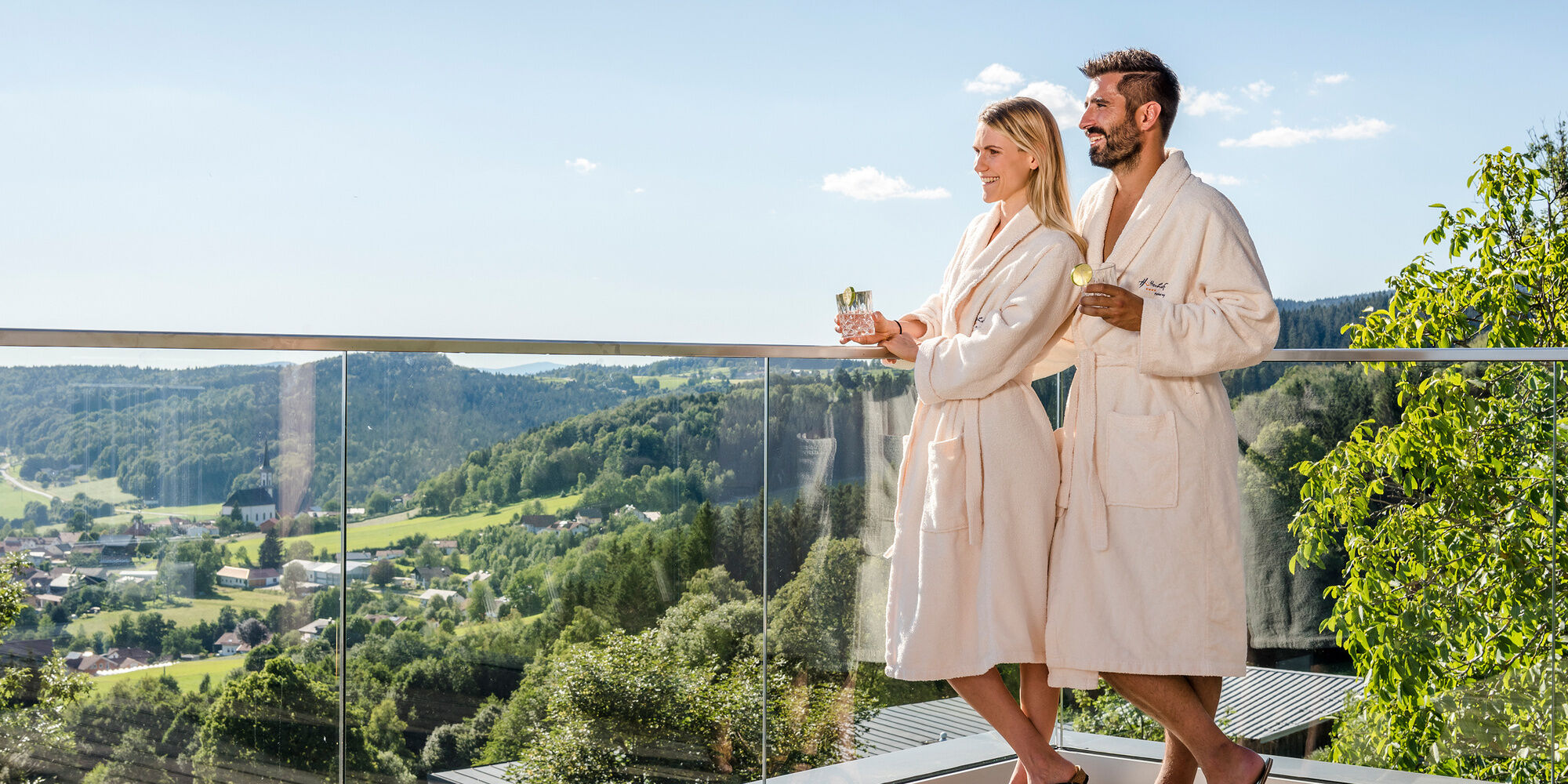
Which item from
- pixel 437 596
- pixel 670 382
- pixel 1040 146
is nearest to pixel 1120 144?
pixel 1040 146

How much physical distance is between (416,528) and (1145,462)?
1.32 meters

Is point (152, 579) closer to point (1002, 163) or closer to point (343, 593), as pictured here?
point (343, 593)

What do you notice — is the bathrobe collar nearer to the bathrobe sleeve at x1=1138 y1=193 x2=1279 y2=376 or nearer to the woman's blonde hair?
the woman's blonde hair

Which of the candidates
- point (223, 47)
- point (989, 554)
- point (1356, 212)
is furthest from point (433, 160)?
point (989, 554)

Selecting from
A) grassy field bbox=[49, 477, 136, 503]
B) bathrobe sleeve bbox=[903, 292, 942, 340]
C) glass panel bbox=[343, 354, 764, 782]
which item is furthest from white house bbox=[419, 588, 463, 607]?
bathrobe sleeve bbox=[903, 292, 942, 340]

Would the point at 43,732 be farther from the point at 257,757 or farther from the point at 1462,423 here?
the point at 1462,423

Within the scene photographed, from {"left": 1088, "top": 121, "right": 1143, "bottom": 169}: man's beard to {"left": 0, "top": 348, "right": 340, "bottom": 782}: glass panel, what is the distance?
1.54m

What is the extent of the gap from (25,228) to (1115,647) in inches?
1678

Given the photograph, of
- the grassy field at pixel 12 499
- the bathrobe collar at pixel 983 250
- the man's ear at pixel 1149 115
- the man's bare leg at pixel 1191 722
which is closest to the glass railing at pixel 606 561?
the grassy field at pixel 12 499

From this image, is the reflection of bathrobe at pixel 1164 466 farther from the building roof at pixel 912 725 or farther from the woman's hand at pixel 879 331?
the building roof at pixel 912 725

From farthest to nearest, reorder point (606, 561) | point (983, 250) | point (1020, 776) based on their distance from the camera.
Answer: point (606, 561)
point (1020, 776)
point (983, 250)

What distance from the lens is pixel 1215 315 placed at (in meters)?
1.97

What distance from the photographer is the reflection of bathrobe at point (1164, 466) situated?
200 cm

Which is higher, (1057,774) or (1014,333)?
(1014,333)
